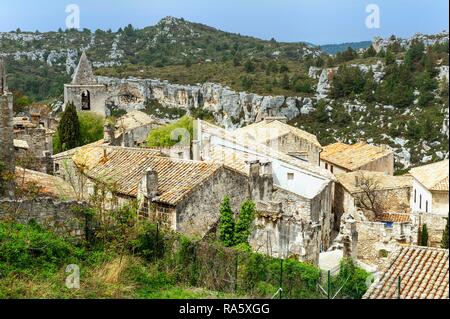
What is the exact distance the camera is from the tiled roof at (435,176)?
12.1 metres

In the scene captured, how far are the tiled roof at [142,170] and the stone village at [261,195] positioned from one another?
0.03 meters

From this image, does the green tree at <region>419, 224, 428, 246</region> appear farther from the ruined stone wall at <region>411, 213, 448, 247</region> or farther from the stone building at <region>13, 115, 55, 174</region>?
the stone building at <region>13, 115, 55, 174</region>

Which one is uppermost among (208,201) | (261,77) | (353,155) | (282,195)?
(261,77)

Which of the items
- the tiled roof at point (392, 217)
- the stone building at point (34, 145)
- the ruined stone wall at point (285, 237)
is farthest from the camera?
the tiled roof at point (392, 217)

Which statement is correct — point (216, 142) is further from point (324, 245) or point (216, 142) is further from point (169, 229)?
point (169, 229)

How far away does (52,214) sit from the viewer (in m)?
13.0

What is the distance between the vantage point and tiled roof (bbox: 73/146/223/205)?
50.0ft

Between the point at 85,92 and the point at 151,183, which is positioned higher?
the point at 85,92

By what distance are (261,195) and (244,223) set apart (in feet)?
5.96

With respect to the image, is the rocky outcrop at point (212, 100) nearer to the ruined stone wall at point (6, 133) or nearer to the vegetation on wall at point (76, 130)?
the vegetation on wall at point (76, 130)

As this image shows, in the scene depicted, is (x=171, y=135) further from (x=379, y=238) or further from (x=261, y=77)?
(x=261, y=77)

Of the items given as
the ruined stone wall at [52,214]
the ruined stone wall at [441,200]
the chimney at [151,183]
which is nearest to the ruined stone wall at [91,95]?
the chimney at [151,183]

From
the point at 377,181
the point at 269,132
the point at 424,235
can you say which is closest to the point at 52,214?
the point at 424,235

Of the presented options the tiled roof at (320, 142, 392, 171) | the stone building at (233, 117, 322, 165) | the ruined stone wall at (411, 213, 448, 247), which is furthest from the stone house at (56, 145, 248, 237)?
the tiled roof at (320, 142, 392, 171)
